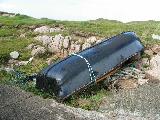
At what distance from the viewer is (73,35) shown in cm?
2978

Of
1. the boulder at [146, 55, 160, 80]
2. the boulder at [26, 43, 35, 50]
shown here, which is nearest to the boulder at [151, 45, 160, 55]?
the boulder at [146, 55, 160, 80]

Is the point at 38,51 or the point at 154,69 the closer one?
the point at 154,69

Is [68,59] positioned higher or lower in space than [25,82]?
higher

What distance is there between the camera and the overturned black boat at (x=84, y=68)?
1973 centimetres

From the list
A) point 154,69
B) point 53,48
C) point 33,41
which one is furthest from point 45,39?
point 154,69

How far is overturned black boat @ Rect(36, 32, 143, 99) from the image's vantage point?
19.7 m

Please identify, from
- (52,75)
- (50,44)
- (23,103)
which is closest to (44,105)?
(23,103)

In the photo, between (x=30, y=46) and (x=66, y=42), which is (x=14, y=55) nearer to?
(x=30, y=46)

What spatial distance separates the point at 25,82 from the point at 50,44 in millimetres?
7004

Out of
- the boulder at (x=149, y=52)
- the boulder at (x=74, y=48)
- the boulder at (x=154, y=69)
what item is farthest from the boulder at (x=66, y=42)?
the boulder at (x=154, y=69)

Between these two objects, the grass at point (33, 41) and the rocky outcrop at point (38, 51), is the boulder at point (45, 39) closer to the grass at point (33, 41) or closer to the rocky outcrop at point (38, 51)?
the grass at point (33, 41)

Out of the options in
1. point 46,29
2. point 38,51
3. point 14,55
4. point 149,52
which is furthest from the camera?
point 46,29

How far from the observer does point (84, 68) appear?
826 inches

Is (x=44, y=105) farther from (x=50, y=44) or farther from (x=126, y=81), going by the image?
(x=50, y=44)
